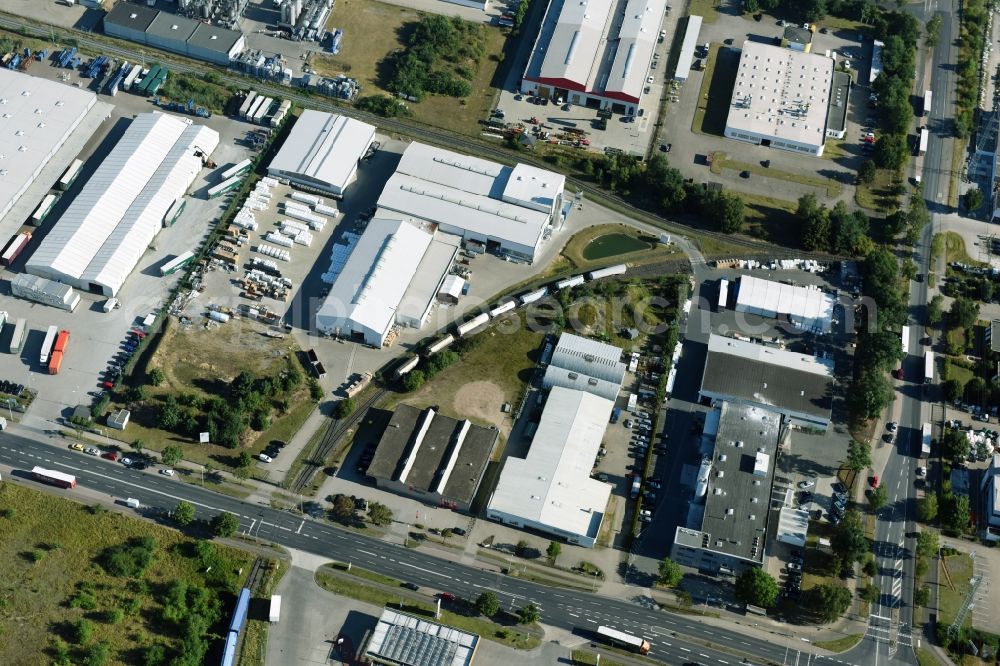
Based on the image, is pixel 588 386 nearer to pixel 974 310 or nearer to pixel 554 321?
pixel 554 321

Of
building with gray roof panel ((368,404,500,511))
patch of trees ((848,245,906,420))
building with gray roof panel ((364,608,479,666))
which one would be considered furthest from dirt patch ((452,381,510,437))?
patch of trees ((848,245,906,420))

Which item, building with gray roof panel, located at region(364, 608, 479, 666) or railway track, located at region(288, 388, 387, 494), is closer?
building with gray roof panel, located at region(364, 608, 479, 666)

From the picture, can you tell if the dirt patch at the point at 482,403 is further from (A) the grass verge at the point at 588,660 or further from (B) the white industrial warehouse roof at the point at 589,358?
(A) the grass verge at the point at 588,660

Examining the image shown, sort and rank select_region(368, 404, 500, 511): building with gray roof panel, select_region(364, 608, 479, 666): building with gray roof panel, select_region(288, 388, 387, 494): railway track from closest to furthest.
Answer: select_region(364, 608, 479, 666): building with gray roof panel → select_region(368, 404, 500, 511): building with gray roof panel → select_region(288, 388, 387, 494): railway track

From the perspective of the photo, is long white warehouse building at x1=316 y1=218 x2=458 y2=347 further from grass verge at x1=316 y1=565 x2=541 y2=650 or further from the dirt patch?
grass verge at x1=316 y1=565 x2=541 y2=650

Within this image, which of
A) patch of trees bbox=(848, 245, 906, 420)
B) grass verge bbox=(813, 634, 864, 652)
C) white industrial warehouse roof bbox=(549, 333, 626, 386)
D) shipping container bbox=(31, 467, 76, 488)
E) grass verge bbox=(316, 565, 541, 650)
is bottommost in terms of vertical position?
grass verge bbox=(316, 565, 541, 650)

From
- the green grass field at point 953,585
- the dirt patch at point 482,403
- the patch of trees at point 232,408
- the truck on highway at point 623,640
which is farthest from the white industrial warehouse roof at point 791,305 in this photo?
the patch of trees at point 232,408

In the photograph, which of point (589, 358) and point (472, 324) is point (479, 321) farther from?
point (589, 358)
